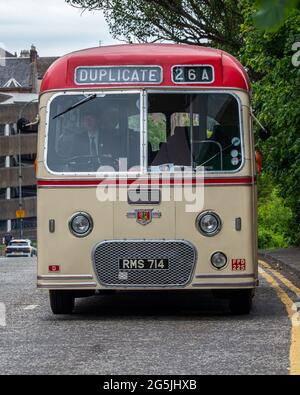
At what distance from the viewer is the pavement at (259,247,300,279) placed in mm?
20147

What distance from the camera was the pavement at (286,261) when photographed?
20.1 m

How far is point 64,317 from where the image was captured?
40.1 feet

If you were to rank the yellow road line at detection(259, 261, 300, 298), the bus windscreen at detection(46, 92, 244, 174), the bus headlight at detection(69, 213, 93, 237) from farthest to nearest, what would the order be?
the yellow road line at detection(259, 261, 300, 298) < the bus windscreen at detection(46, 92, 244, 174) < the bus headlight at detection(69, 213, 93, 237)

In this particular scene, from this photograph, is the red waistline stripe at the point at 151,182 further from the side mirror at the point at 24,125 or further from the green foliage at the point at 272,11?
the green foliage at the point at 272,11

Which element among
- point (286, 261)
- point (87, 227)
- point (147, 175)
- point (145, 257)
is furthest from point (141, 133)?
point (286, 261)

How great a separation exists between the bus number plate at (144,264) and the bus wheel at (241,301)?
93cm

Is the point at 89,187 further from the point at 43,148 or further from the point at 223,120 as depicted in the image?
the point at 223,120

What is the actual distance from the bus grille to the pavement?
7.60 m

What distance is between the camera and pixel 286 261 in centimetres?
2247

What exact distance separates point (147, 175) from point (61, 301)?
1.71 m

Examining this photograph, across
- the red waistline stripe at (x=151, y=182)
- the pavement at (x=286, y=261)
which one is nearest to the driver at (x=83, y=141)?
the red waistline stripe at (x=151, y=182)

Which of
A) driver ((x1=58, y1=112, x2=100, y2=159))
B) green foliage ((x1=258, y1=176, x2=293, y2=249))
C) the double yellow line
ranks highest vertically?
driver ((x1=58, y1=112, x2=100, y2=159))
